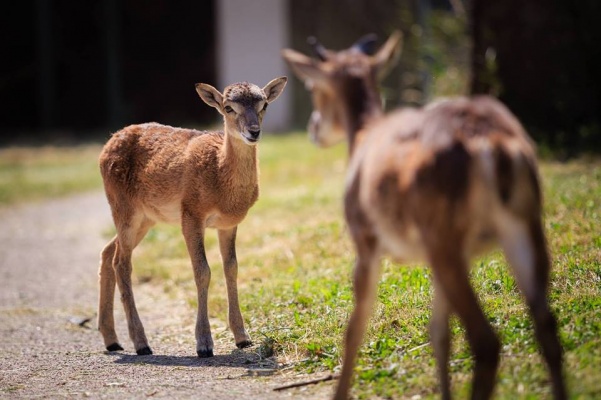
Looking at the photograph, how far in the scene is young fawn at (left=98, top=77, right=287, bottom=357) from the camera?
7.52 meters

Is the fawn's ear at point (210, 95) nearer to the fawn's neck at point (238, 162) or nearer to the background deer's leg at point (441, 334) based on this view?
the fawn's neck at point (238, 162)

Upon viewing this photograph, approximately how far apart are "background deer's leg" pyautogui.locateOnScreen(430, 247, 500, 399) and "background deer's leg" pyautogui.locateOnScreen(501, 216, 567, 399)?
26 centimetres

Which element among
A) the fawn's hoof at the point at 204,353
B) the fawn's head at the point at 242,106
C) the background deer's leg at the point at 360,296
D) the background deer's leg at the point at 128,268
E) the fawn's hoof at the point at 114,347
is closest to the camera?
the background deer's leg at the point at 360,296

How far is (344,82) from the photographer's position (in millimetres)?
5699

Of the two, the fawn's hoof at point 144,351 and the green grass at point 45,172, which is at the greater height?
the fawn's hoof at point 144,351

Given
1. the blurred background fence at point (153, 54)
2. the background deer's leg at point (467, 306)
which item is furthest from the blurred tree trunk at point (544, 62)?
the background deer's leg at point (467, 306)

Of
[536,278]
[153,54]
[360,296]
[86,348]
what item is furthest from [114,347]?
[153,54]

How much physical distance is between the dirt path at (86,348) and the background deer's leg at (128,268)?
21 cm

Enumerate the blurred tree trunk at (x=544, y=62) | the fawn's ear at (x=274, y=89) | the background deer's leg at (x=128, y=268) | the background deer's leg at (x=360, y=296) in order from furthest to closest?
the blurred tree trunk at (x=544, y=62)
the fawn's ear at (x=274, y=89)
the background deer's leg at (x=128, y=268)
the background deer's leg at (x=360, y=296)

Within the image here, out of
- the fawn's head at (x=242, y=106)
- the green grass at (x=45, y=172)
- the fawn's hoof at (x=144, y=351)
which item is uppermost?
the fawn's head at (x=242, y=106)

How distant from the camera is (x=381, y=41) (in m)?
21.0

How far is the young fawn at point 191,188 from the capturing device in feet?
24.7

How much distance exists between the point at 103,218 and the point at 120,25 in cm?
1090

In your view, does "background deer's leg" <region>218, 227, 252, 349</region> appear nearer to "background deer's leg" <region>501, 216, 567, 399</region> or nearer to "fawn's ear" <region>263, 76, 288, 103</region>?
"fawn's ear" <region>263, 76, 288, 103</region>
